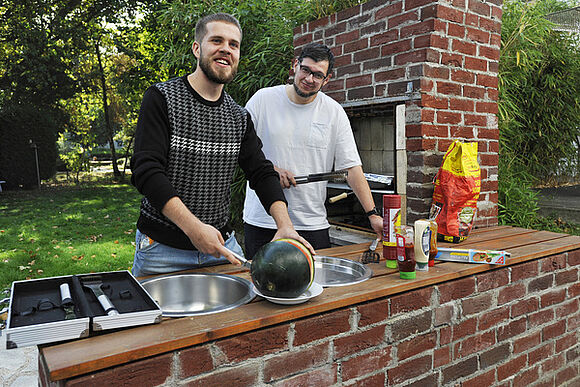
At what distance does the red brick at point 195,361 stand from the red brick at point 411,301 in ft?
2.62

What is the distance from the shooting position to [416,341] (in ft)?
6.47

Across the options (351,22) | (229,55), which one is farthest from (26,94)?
(229,55)

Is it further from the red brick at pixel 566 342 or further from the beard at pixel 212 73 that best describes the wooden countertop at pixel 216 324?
the beard at pixel 212 73

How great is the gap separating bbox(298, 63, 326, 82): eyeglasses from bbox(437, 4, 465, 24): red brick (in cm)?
95

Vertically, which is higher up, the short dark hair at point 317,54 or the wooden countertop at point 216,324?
the short dark hair at point 317,54

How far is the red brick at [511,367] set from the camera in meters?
2.38

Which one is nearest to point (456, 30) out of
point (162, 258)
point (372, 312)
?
point (372, 312)

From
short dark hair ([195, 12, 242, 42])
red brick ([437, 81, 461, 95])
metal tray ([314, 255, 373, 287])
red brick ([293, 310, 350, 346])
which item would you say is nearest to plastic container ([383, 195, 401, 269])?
metal tray ([314, 255, 373, 287])

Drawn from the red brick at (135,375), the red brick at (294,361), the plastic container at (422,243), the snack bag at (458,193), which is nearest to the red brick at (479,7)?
the snack bag at (458,193)

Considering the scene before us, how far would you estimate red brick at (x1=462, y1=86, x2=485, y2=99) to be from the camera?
318 cm

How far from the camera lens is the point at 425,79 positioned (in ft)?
9.79

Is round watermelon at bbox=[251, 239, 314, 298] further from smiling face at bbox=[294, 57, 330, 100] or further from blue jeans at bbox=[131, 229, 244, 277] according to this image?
smiling face at bbox=[294, 57, 330, 100]

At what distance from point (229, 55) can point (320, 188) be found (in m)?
1.09

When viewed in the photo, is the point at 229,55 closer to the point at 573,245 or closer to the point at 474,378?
the point at 474,378
